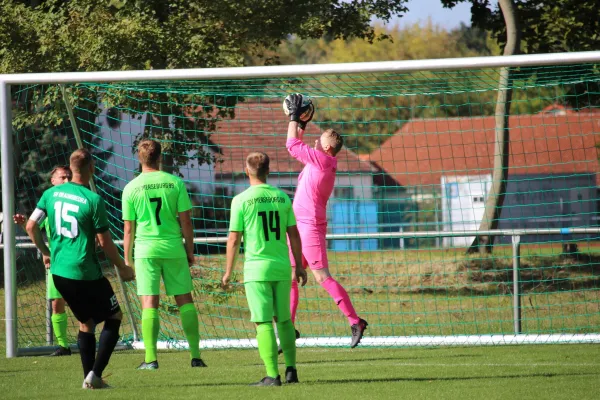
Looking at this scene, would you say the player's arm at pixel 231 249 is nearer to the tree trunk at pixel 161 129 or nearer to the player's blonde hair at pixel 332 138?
the player's blonde hair at pixel 332 138

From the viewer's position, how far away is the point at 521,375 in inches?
284

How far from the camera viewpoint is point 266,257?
6.55m

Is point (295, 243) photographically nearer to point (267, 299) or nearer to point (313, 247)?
point (267, 299)

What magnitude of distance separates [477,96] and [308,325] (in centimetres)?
2189

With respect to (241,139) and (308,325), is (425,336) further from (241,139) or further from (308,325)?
(241,139)

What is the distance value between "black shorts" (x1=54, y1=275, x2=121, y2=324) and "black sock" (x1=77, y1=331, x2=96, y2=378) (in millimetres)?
140

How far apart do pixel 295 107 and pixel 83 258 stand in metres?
2.58

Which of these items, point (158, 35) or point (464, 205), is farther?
point (464, 205)

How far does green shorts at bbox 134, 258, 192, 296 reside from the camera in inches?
292

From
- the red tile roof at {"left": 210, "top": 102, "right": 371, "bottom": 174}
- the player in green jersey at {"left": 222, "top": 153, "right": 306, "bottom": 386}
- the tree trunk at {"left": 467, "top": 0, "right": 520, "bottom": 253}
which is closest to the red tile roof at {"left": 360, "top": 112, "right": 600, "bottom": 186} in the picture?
the red tile roof at {"left": 210, "top": 102, "right": 371, "bottom": 174}

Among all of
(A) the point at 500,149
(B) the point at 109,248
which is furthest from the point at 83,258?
(A) the point at 500,149

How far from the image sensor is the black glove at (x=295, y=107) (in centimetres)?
810

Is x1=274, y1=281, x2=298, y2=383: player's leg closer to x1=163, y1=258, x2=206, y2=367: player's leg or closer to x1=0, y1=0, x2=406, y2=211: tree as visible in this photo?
x1=163, y1=258, x2=206, y2=367: player's leg

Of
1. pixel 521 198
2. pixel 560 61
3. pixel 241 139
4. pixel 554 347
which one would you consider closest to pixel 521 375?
pixel 554 347
